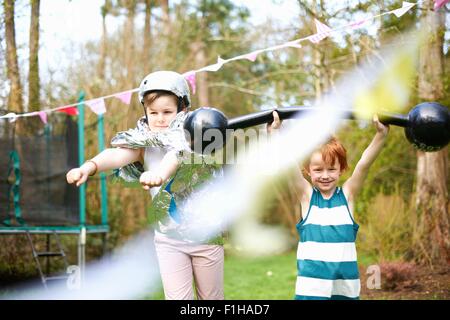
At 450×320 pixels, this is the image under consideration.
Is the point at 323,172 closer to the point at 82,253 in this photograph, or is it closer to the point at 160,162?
the point at 160,162

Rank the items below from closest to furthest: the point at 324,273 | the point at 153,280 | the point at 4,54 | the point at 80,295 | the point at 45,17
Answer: the point at 324,273 → the point at 4,54 → the point at 45,17 → the point at 80,295 → the point at 153,280

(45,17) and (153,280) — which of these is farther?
(153,280)

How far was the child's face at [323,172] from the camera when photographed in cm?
227

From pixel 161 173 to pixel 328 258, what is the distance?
649 mm

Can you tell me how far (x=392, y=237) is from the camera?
5742 millimetres

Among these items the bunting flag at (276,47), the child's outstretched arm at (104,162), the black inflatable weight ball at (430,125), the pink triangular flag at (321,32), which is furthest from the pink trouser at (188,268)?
the pink triangular flag at (321,32)

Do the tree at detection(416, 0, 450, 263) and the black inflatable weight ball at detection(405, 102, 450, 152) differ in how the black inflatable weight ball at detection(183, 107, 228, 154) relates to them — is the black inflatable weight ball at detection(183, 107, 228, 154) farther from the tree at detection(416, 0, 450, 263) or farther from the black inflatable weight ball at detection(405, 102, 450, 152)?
the tree at detection(416, 0, 450, 263)

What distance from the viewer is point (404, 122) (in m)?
2.11

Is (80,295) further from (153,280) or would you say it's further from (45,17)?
(45,17)

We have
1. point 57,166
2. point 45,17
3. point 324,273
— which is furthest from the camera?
point 57,166

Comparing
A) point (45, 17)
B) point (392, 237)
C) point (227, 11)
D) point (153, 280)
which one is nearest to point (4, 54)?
point (45, 17)

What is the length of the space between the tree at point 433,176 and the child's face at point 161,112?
7.51ft

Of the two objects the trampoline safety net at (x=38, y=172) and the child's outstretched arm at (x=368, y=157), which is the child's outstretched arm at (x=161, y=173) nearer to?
the child's outstretched arm at (x=368, y=157)

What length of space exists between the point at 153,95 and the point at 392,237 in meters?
3.90
